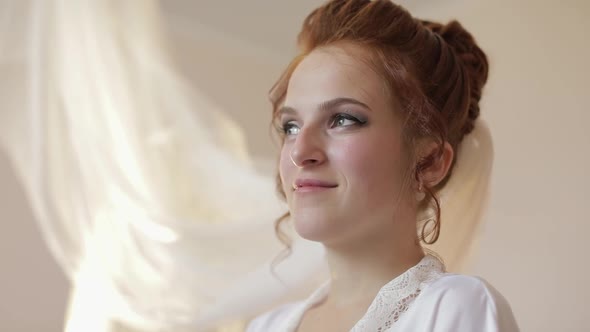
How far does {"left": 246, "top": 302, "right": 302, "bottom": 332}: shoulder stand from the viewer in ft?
3.91

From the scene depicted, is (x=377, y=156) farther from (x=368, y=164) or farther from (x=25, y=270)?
(x=25, y=270)

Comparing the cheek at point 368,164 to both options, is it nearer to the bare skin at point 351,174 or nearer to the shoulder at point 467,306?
the bare skin at point 351,174

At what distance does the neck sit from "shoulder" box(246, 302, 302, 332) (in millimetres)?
162

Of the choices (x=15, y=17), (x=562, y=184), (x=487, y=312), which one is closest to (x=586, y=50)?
(x=562, y=184)

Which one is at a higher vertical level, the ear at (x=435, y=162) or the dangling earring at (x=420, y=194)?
the ear at (x=435, y=162)

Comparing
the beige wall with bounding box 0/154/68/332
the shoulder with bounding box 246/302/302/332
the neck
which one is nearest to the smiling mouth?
the neck

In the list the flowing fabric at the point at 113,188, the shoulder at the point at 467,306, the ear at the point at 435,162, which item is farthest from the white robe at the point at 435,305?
the flowing fabric at the point at 113,188

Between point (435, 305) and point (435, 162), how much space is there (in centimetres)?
23

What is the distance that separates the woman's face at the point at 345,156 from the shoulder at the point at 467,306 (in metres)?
0.14

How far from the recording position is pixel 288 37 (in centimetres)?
264

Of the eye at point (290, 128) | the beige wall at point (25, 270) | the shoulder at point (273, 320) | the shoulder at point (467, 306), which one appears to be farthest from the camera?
the beige wall at point (25, 270)

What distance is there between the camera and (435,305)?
2.91 feet

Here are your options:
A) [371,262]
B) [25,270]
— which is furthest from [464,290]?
[25,270]

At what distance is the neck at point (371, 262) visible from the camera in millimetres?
Answer: 1011
